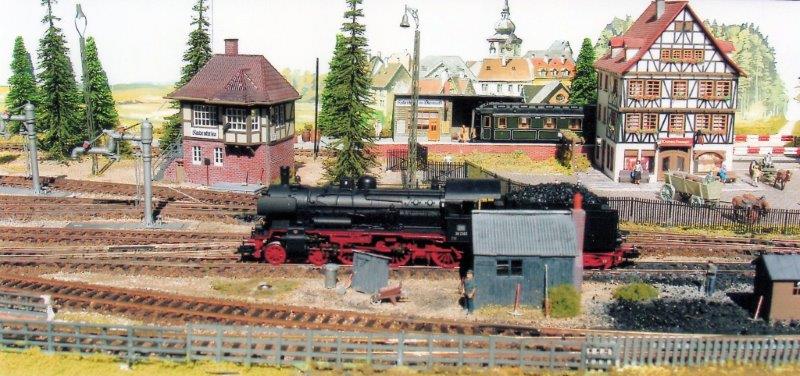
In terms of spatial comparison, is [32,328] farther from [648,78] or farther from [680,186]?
[648,78]

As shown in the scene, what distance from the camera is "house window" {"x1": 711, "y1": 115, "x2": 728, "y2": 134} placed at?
142ft

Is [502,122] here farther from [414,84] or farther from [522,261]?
[522,261]

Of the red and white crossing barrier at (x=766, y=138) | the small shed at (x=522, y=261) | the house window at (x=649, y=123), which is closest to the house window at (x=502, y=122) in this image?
the house window at (x=649, y=123)

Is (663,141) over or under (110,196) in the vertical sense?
over

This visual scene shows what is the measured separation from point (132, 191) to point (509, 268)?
2292 centimetres

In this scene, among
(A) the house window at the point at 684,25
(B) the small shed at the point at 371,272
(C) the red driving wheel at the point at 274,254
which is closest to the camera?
(B) the small shed at the point at 371,272

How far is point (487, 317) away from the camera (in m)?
22.5

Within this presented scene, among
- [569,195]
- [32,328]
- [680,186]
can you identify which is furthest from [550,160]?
[32,328]

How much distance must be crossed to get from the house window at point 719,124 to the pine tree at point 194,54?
96.0ft

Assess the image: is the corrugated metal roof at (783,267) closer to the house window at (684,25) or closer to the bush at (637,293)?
the bush at (637,293)

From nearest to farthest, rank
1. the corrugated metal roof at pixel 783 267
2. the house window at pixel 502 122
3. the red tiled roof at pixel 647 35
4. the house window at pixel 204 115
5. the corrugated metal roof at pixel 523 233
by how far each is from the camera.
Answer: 1. the corrugated metal roof at pixel 783 267
2. the corrugated metal roof at pixel 523 233
3. the house window at pixel 204 115
4. the red tiled roof at pixel 647 35
5. the house window at pixel 502 122

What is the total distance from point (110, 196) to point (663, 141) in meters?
29.1

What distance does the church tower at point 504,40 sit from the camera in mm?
73269

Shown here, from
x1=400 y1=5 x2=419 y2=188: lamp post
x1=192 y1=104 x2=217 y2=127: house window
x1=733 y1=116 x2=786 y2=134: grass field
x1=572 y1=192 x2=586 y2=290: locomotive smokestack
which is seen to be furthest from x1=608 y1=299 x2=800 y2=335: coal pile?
x1=733 y1=116 x2=786 y2=134: grass field
